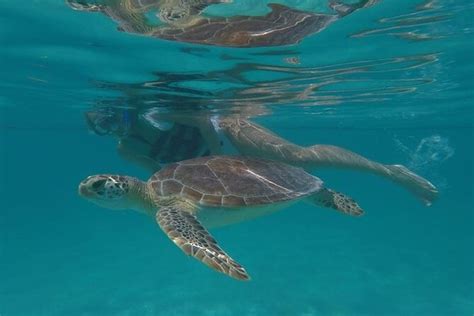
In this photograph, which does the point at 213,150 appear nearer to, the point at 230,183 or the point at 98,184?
the point at 230,183

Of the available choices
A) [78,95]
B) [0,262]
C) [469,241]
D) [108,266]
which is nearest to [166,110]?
[78,95]

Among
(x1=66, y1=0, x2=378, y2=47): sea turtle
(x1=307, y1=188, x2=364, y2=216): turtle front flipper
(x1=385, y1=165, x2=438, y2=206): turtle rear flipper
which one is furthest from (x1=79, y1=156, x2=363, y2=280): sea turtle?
(x1=385, y1=165, x2=438, y2=206): turtle rear flipper

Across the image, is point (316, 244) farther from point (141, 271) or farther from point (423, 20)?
point (423, 20)

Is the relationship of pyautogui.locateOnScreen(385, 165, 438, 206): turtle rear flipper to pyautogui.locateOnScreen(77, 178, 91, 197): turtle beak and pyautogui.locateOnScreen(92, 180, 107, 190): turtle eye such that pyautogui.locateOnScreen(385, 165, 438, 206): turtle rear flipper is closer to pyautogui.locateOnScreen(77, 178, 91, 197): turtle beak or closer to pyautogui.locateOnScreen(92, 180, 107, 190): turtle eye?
pyautogui.locateOnScreen(92, 180, 107, 190): turtle eye

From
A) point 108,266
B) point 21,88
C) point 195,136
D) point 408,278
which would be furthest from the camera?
point 108,266

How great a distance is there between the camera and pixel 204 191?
7.05m

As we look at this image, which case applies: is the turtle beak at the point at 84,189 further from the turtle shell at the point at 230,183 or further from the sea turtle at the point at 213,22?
the sea turtle at the point at 213,22

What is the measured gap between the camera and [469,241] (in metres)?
24.5

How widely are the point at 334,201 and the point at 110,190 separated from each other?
460 cm

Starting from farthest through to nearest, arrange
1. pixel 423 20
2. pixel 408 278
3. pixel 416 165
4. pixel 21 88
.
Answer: pixel 416 165, pixel 408 278, pixel 21 88, pixel 423 20

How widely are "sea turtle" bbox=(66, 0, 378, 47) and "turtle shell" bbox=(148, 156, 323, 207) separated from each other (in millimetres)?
2442

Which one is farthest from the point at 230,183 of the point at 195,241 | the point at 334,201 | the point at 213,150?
the point at 213,150

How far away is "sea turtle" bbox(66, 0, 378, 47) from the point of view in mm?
6781

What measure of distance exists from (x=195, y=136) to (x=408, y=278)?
10.5 m
